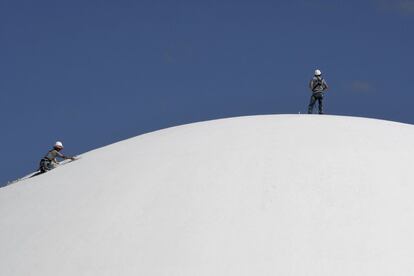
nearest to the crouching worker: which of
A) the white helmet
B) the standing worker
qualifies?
the white helmet

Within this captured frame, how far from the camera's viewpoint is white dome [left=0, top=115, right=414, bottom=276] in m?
14.3

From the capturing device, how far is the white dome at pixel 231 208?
1434 cm

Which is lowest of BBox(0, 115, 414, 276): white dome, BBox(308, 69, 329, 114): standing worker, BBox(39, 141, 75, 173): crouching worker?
BBox(0, 115, 414, 276): white dome

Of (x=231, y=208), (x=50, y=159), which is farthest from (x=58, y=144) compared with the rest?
(x=231, y=208)

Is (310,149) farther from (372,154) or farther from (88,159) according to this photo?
(88,159)

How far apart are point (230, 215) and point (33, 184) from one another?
21.2 ft

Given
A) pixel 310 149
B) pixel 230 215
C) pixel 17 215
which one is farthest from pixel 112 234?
pixel 310 149

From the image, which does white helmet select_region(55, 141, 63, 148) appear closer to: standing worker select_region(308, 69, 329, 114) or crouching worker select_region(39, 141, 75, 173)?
crouching worker select_region(39, 141, 75, 173)

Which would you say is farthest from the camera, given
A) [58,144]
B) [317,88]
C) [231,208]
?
[317,88]

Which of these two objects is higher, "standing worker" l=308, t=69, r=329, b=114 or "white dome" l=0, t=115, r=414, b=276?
"standing worker" l=308, t=69, r=329, b=114

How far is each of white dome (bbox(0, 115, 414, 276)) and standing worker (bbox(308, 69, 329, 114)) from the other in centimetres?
199

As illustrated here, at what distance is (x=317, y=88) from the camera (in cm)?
2195

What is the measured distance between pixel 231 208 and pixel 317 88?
723 centimetres

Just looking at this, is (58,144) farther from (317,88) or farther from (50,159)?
(317,88)
